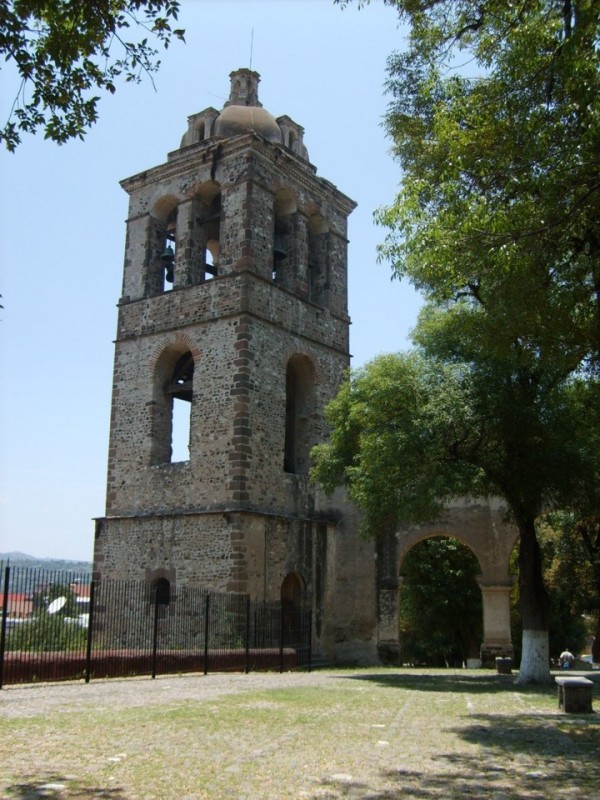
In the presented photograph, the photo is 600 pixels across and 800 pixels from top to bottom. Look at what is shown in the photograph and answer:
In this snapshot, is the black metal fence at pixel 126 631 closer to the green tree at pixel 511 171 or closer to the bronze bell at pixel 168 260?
the green tree at pixel 511 171

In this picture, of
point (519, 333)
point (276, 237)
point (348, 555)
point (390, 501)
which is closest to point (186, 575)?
point (348, 555)

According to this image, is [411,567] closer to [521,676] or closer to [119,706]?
[521,676]

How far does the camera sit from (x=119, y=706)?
29.5 feet

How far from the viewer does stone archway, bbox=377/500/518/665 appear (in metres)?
18.7

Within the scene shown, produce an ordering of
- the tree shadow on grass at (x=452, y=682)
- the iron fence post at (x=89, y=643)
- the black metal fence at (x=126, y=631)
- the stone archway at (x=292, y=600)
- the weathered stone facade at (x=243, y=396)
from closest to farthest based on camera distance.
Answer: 1. the black metal fence at (x=126, y=631)
2. the iron fence post at (x=89, y=643)
3. the tree shadow on grass at (x=452, y=682)
4. the weathered stone facade at (x=243, y=396)
5. the stone archway at (x=292, y=600)

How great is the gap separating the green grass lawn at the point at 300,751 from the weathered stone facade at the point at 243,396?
9.82 metres

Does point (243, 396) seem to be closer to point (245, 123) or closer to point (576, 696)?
point (245, 123)

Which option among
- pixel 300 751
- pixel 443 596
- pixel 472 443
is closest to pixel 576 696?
pixel 300 751

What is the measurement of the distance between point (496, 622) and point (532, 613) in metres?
5.23

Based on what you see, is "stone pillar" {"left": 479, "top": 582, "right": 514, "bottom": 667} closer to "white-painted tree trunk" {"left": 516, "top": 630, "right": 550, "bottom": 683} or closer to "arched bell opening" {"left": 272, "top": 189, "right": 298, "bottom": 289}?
"white-painted tree trunk" {"left": 516, "top": 630, "right": 550, "bottom": 683}

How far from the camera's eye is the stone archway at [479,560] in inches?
736

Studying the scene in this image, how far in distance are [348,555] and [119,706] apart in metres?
12.7

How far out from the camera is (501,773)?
5.61 meters

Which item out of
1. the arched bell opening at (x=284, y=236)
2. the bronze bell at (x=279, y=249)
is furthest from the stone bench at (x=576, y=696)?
the bronze bell at (x=279, y=249)
